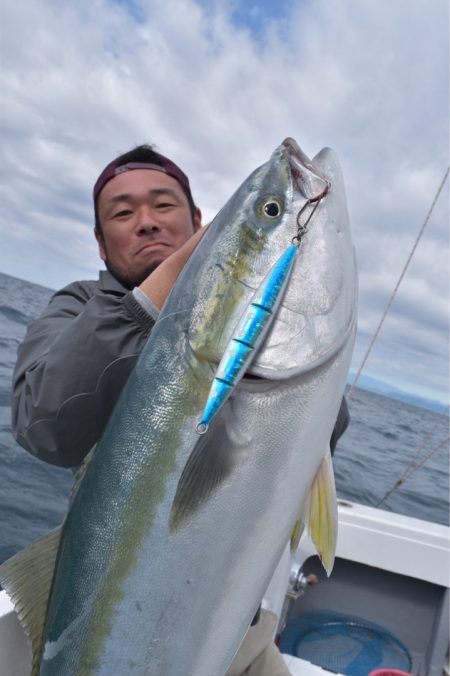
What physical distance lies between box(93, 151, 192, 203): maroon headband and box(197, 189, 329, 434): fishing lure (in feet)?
4.74

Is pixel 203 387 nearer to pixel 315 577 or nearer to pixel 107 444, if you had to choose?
pixel 107 444

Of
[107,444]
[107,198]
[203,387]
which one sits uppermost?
[107,198]

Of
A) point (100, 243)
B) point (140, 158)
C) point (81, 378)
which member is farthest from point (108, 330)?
point (140, 158)

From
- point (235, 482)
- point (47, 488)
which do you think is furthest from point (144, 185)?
point (47, 488)

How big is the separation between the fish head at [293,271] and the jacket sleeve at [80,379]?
39 cm

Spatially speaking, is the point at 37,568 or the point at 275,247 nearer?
the point at 275,247

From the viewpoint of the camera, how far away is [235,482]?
48.3 inches

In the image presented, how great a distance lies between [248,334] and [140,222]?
1362 mm

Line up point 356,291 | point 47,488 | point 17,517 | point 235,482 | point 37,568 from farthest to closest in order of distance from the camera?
point 47,488 < point 17,517 < point 37,568 < point 356,291 < point 235,482

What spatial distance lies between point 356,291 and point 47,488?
615cm

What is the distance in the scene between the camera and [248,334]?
45.7 inches

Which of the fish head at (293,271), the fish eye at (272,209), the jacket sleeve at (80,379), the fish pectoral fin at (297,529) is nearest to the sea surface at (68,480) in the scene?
the jacket sleeve at (80,379)

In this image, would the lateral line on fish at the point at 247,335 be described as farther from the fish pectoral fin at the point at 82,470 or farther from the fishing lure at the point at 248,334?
the fish pectoral fin at the point at 82,470

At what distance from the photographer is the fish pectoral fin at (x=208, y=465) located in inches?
47.5
